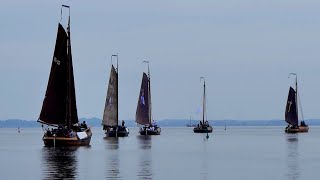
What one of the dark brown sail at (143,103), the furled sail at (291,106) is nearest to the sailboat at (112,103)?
the dark brown sail at (143,103)

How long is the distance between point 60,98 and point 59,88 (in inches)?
50.8

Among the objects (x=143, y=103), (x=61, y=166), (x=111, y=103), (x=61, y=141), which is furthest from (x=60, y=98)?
(x=143, y=103)

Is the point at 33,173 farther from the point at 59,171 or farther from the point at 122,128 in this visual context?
the point at 122,128

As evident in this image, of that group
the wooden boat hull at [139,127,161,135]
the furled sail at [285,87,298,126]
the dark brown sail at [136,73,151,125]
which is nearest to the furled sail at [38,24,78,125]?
the dark brown sail at [136,73,151,125]

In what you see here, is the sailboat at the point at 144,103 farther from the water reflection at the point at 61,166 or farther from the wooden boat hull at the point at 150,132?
the water reflection at the point at 61,166

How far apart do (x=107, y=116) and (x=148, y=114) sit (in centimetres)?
2519

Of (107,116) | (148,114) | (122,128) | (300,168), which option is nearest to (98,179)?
(300,168)

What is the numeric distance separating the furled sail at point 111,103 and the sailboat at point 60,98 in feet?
145

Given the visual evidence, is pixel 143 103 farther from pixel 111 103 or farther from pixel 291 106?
pixel 291 106

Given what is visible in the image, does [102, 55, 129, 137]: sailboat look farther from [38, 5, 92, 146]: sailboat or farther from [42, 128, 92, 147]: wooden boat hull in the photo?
[38, 5, 92, 146]: sailboat

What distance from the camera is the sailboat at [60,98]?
97062 millimetres

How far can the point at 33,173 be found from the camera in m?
63.2

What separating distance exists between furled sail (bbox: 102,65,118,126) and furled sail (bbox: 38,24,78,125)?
1753 inches

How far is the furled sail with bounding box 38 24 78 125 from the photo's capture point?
97125 millimetres
